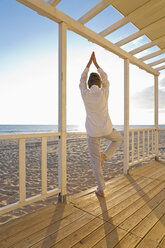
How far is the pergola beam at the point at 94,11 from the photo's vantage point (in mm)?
→ 1676

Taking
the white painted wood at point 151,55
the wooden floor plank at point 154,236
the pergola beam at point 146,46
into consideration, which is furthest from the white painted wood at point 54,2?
the wooden floor plank at point 154,236

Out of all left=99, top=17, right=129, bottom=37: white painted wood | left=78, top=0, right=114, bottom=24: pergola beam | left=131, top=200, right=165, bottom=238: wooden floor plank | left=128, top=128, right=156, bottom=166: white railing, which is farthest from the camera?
left=128, top=128, right=156, bottom=166: white railing

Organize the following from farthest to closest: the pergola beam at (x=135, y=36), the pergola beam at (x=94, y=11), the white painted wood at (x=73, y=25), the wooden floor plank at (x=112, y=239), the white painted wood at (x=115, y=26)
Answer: the pergola beam at (x=135, y=36), the white painted wood at (x=115, y=26), the pergola beam at (x=94, y=11), the white painted wood at (x=73, y=25), the wooden floor plank at (x=112, y=239)

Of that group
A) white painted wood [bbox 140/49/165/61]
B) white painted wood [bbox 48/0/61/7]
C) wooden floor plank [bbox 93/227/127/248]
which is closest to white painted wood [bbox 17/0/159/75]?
white painted wood [bbox 48/0/61/7]

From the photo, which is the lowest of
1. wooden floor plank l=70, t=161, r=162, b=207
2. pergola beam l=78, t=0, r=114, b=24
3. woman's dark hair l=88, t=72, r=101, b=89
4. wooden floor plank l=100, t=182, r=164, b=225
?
wooden floor plank l=70, t=161, r=162, b=207

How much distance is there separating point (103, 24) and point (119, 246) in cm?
245

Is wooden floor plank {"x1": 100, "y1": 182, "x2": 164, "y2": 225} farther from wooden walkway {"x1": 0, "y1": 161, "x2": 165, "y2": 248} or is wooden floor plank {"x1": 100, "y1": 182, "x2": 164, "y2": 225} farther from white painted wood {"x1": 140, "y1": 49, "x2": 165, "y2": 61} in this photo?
white painted wood {"x1": 140, "y1": 49, "x2": 165, "y2": 61}

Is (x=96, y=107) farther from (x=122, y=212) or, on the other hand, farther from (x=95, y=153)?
(x=122, y=212)

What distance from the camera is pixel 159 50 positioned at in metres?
2.78

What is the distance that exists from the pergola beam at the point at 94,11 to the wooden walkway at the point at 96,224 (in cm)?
213

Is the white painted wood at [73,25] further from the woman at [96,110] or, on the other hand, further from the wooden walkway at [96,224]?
the wooden walkway at [96,224]

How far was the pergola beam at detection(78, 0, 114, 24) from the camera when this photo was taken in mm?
1676

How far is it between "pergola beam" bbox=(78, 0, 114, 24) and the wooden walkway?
2126mm

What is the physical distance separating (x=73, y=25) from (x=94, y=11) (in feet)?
0.92
